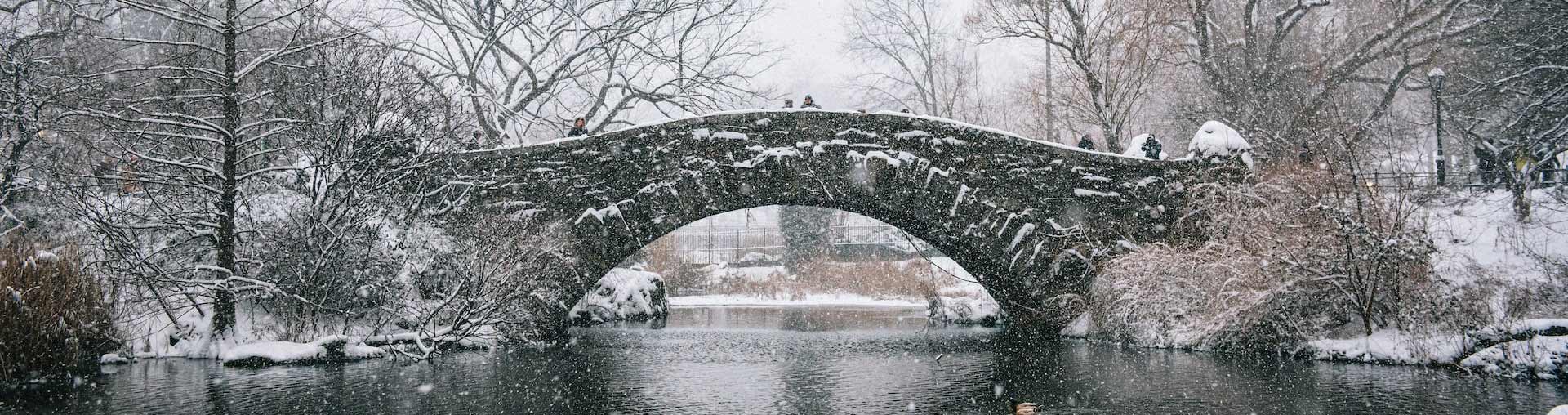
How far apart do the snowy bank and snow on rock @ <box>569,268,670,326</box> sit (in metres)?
6.08

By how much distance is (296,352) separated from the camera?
11.1m

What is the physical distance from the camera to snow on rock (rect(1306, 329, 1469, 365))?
9977mm

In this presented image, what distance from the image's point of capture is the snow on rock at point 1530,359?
900 centimetres

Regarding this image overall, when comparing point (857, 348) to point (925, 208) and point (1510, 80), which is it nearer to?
point (925, 208)

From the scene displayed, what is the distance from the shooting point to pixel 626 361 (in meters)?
11.9

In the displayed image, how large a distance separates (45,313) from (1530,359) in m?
14.3

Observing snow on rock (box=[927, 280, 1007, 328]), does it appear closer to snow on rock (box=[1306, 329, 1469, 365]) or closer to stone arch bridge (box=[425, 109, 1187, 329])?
stone arch bridge (box=[425, 109, 1187, 329])

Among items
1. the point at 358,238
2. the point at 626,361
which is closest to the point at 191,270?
the point at 358,238

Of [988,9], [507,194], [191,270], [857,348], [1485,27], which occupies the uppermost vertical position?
[988,9]

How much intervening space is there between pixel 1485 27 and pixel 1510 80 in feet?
8.99

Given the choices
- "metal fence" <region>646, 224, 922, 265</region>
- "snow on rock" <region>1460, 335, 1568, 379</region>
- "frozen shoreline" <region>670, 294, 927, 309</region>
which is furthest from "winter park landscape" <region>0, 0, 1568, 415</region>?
"metal fence" <region>646, 224, 922, 265</region>

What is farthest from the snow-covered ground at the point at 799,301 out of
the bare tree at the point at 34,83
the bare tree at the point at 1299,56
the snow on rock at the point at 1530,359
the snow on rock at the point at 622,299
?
the snow on rock at the point at 1530,359

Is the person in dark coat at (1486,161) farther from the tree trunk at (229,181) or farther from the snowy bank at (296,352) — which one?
the tree trunk at (229,181)

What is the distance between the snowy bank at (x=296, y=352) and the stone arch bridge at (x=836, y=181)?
2.45 metres
